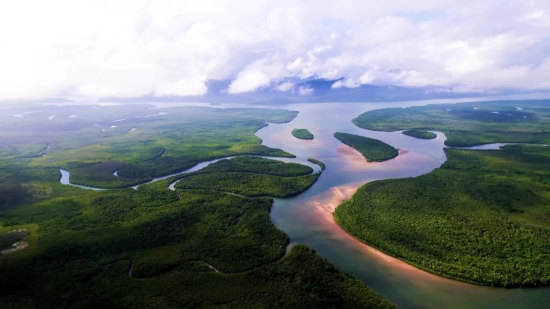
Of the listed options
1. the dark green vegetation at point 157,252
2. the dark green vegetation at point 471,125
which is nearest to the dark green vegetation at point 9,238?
the dark green vegetation at point 157,252

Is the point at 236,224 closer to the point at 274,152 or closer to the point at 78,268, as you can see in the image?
the point at 78,268

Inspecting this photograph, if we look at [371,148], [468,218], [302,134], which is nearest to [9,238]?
[468,218]

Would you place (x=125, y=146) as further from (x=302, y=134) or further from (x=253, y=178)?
Answer: (x=302, y=134)

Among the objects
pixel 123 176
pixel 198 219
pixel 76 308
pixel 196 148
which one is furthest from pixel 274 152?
pixel 76 308

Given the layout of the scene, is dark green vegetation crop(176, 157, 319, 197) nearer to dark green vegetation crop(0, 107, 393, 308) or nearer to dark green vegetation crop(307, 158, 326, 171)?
dark green vegetation crop(0, 107, 393, 308)

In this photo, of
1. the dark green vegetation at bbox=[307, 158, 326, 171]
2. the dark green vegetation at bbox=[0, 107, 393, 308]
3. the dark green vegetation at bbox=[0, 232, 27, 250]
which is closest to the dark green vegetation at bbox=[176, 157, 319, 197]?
the dark green vegetation at bbox=[0, 107, 393, 308]
